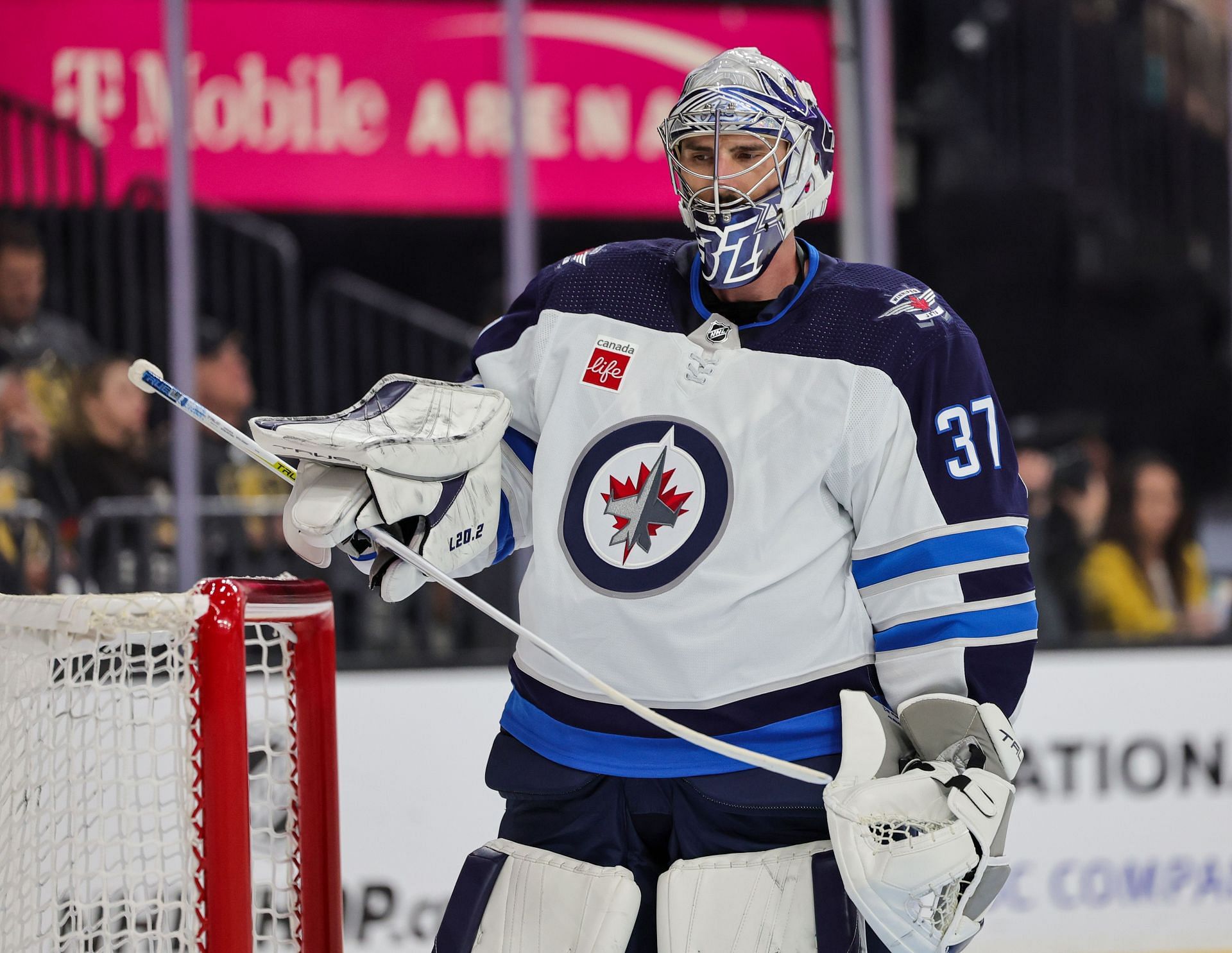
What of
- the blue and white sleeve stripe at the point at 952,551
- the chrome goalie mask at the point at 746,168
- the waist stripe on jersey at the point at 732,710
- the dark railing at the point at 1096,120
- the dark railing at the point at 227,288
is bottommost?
the waist stripe on jersey at the point at 732,710

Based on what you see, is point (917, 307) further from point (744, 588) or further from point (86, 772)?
point (86, 772)

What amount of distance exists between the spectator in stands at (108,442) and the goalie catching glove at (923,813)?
2572 millimetres

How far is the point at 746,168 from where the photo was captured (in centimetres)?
151

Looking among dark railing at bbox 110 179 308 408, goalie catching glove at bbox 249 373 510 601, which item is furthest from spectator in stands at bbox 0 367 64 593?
goalie catching glove at bbox 249 373 510 601

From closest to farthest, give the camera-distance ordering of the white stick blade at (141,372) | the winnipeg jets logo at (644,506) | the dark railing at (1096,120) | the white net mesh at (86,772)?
the white stick blade at (141,372)
the white net mesh at (86,772)
the winnipeg jets logo at (644,506)
the dark railing at (1096,120)

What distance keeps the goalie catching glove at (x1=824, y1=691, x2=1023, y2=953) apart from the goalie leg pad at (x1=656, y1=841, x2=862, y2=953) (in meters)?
0.04

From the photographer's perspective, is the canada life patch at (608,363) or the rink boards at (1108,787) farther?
the rink boards at (1108,787)

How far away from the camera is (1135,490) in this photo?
3.94 metres

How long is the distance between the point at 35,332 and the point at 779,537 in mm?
2820

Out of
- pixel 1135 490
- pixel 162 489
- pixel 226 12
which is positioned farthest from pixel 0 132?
pixel 1135 490

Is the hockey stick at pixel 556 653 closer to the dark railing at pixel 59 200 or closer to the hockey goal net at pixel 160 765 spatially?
the hockey goal net at pixel 160 765

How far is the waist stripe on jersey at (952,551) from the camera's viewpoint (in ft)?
4.66

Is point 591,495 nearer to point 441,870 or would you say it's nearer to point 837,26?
point 441,870

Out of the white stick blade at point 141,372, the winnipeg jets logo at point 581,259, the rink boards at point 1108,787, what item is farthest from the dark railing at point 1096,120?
the white stick blade at point 141,372
